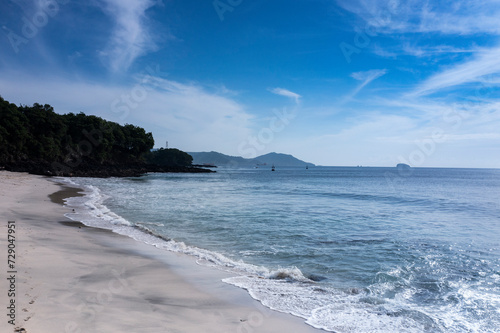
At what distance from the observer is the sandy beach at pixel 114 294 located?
4.62 meters

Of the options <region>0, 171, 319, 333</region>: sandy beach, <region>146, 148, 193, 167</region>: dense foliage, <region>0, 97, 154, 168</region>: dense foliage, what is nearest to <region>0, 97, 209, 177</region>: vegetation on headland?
<region>0, 97, 154, 168</region>: dense foliage

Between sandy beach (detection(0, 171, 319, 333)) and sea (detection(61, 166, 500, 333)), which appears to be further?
sea (detection(61, 166, 500, 333))

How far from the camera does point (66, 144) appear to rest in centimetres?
7312

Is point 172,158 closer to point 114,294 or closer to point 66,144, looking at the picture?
point 66,144

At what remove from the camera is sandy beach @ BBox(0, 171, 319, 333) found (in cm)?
462

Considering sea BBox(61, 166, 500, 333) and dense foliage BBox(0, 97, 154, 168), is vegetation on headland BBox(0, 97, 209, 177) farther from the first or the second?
sea BBox(61, 166, 500, 333)

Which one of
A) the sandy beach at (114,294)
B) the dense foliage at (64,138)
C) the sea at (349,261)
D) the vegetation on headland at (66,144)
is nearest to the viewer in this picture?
the sandy beach at (114,294)

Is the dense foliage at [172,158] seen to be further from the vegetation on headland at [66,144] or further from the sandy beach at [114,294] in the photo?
the sandy beach at [114,294]

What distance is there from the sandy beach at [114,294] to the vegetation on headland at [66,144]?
49.6 metres

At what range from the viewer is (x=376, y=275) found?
8570mm

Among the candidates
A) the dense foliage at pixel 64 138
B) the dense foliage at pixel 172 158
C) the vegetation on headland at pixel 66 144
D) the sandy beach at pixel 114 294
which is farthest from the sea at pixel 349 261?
the dense foliage at pixel 172 158

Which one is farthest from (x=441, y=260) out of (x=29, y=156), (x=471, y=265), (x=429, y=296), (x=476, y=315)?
(x=29, y=156)

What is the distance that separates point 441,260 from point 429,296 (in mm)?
3921

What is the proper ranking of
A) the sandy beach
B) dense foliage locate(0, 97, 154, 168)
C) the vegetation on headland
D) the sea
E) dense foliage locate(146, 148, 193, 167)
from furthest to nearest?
dense foliage locate(146, 148, 193, 167) → dense foliage locate(0, 97, 154, 168) → the vegetation on headland → the sea → the sandy beach
